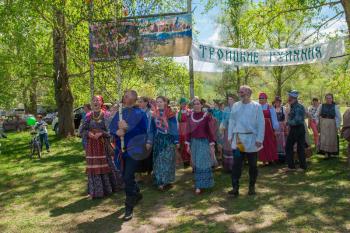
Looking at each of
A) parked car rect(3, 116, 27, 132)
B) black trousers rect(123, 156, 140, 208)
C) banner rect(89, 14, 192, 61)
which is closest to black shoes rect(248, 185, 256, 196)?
black trousers rect(123, 156, 140, 208)

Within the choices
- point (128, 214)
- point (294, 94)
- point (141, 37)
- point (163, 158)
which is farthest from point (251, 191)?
point (141, 37)

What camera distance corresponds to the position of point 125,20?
8164 millimetres

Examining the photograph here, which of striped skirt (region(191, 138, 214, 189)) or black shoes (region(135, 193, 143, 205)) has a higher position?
striped skirt (region(191, 138, 214, 189))

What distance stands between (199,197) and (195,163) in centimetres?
67

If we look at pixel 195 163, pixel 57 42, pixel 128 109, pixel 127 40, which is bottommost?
pixel 195 163

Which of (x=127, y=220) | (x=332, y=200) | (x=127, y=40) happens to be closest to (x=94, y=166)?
(x=127, y=220)

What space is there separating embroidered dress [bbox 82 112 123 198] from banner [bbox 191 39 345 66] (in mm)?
5153

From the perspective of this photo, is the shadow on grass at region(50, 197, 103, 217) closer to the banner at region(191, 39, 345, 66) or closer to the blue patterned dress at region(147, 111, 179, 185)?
the blue patterned dress at region(147, 111, 179, 185)

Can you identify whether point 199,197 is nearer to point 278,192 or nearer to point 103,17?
point 278,192

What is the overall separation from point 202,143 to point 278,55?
18.6 ft

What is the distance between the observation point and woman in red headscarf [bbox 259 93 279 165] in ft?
31.7

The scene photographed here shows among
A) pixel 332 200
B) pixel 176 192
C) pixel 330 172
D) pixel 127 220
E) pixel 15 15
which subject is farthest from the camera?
pixel 15 15

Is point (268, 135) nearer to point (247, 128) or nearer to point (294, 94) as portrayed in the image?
point (294, 94)

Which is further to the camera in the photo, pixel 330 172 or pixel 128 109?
pixel 330 172
